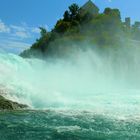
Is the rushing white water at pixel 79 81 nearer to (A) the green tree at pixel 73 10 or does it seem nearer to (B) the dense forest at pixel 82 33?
(B) the dense forest at pixel 82 33

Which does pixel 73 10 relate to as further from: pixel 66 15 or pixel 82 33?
pixel 82 33

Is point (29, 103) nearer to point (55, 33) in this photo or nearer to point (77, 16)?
point (55, 33)

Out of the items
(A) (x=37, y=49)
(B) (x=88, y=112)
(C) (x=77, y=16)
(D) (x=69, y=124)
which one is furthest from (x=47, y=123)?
(C) (x=77, y=16)

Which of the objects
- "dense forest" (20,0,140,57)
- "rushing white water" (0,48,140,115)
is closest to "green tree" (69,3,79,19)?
"dense forest" (20,0,140,57)

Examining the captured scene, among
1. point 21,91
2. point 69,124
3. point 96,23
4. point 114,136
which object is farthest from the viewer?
point 96,23

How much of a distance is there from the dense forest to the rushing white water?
3.18m

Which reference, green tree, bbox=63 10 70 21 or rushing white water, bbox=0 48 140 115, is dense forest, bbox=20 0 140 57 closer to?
green tree, bbox=63 10 70 21

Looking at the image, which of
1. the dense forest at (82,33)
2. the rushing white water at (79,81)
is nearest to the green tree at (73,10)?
the dense forest at (82,33)

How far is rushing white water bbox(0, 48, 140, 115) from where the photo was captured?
27078mm

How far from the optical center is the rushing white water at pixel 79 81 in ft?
88.8

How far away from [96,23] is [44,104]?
4092cm

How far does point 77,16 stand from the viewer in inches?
2778

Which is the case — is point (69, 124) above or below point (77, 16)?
below

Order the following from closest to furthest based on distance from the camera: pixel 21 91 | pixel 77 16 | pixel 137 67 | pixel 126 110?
pixel 126 110, pixel 21 91, pixel 137 67, pixel 77 16
